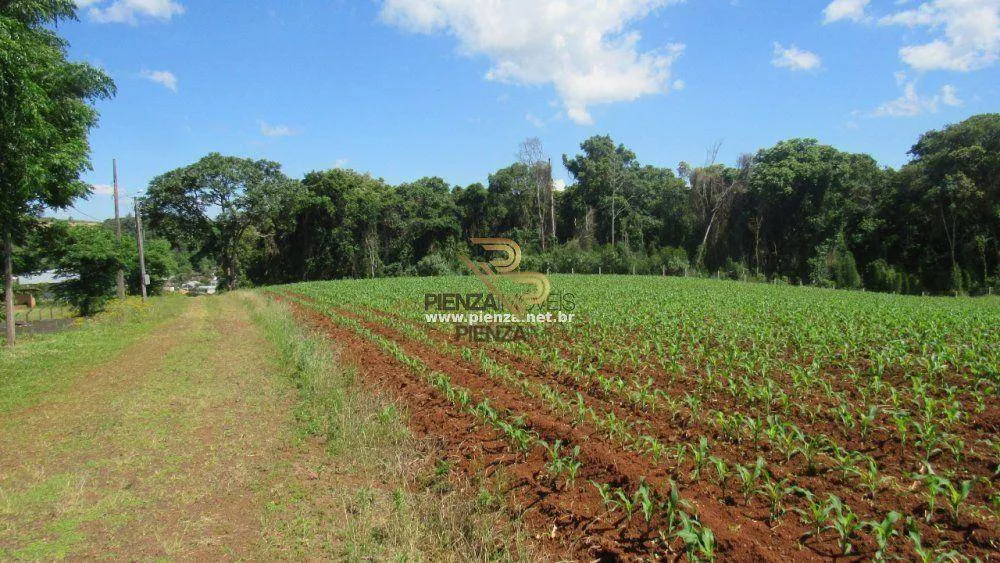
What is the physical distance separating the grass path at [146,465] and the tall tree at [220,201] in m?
34.3

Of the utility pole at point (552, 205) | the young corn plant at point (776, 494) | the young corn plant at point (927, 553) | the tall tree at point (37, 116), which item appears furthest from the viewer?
Result: the utility pole at point (552, 205)

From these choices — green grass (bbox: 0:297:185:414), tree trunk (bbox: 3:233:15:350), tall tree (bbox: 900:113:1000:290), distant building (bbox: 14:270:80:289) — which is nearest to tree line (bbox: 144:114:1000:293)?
→ tall tree (bbox: 900:113:1000:290)

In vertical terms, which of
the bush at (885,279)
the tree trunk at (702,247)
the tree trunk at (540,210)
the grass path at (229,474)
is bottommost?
the grass path at (229,474)

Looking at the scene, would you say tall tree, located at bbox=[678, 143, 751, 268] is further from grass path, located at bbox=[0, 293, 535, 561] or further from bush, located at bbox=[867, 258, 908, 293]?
grass path, located at bbox=[0, 293, 535, 561]

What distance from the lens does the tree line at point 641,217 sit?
92.0 ft

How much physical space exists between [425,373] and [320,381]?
171 centimetres

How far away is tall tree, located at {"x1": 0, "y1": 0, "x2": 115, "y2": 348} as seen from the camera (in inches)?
328

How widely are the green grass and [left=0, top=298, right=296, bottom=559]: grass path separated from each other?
49 cm

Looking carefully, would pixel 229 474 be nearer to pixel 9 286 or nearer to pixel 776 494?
pixel 776 494

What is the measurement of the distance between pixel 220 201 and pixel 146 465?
133 ft

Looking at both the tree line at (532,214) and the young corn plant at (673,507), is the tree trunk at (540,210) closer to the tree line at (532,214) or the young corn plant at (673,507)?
the tree line at (532,214)

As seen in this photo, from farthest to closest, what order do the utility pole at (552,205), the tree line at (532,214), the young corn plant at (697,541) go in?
1. the utility pole at (552,205)
2. the tree line at (532,214)
3. the young corn plant at (697,541)

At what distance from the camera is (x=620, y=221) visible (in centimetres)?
4528

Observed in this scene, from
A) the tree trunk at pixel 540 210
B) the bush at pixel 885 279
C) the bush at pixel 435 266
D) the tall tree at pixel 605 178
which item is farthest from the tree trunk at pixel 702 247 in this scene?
the bush at pixel 435 266
